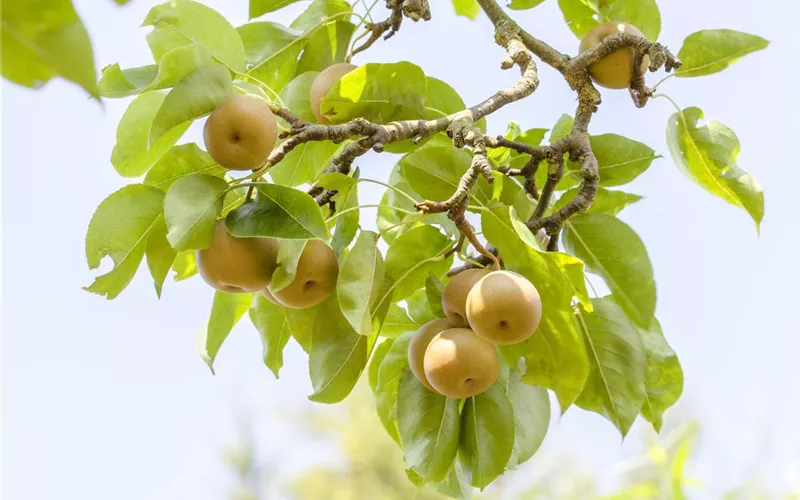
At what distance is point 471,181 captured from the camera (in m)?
0.73

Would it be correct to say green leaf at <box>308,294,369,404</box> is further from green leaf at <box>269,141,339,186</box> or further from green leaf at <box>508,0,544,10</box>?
green leaf at <box>508,0,544,10</box>

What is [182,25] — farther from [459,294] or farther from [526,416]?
[526,416]

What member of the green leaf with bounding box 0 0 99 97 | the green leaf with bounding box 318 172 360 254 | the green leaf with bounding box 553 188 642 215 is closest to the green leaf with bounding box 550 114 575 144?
the green leaf with bounding box 553 188 642 215

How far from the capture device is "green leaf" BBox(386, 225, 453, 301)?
828mm

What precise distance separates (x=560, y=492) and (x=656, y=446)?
14.2ft

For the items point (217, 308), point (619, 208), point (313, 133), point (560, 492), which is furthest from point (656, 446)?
point (560, 492)

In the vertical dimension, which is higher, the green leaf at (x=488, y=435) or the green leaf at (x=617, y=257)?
the green leaf at (x=617, y=257)

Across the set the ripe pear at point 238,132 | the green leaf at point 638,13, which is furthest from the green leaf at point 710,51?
the ripe pear at point 238,132

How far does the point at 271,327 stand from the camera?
→ 85 centimetres

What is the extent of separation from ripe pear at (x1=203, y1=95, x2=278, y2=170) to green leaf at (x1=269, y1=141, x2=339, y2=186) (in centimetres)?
20

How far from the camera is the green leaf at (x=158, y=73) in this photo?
65cm

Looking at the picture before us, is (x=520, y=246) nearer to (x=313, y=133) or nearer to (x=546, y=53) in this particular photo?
(x=313, y=133)

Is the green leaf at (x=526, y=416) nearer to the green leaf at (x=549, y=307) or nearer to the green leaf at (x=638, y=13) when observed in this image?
the green leaf at (x=549, y=307)

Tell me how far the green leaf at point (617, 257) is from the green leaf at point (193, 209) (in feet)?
1.24
